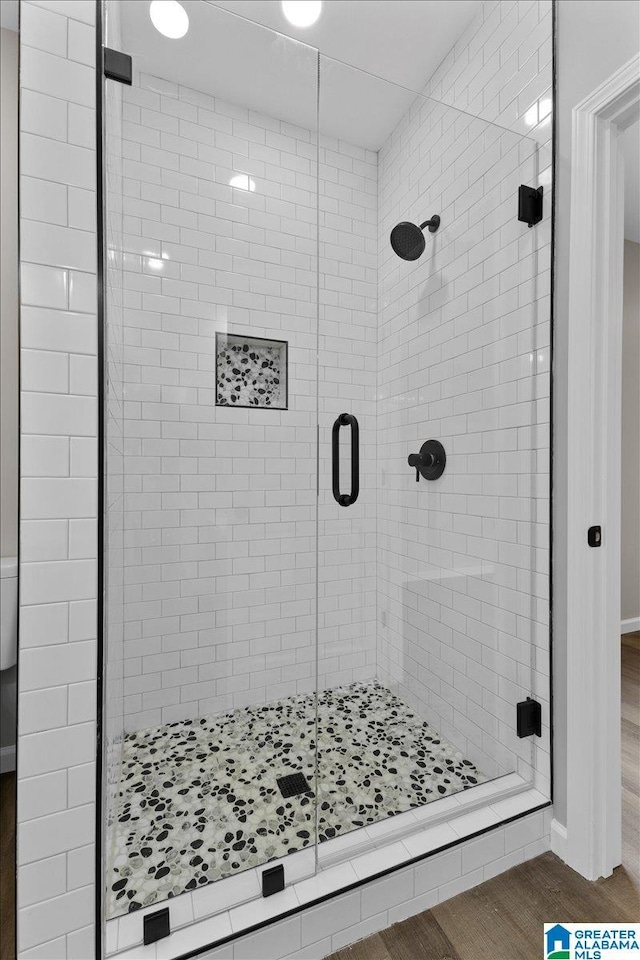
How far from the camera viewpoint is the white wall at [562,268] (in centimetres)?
136

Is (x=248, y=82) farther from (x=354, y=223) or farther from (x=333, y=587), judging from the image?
(x=333, y=587)

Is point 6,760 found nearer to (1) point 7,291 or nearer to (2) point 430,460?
(1) point 7,291

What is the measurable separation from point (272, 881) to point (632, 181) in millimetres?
3856

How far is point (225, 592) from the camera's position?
57.6 inches

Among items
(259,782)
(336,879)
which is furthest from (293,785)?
(336,879)

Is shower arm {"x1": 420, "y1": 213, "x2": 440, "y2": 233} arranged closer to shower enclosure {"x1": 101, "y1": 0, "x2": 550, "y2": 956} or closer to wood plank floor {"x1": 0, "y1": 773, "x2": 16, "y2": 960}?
shower enclosure {"x1": 101, "y1": 0, "x2": 550, "y2": 956}

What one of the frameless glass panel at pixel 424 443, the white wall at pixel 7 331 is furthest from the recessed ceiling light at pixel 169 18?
the white wall at pixel 7 331

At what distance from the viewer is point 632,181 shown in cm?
284

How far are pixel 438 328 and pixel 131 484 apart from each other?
1.15 meters

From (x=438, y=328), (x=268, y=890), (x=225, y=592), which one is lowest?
(x=268, y=890)

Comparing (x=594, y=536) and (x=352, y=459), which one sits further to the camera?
(x=352, y=459)

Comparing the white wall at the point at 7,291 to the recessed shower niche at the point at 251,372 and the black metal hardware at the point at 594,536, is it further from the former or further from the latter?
the black metal hardware at the point at 594,536

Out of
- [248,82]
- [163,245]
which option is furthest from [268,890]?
[248,82]
